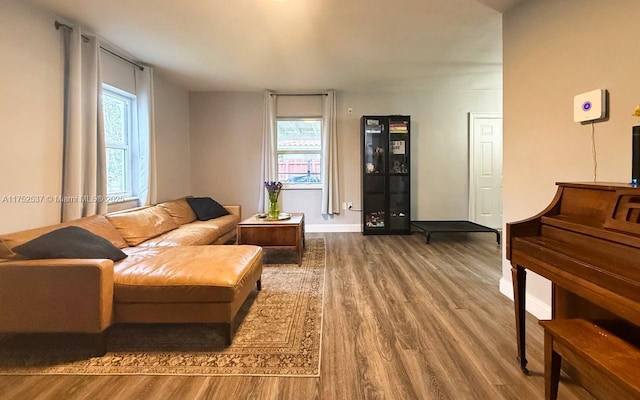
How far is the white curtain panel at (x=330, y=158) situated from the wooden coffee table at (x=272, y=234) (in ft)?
6.50

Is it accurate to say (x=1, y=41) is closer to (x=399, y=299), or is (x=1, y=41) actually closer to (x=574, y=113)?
(x=399, y=299)

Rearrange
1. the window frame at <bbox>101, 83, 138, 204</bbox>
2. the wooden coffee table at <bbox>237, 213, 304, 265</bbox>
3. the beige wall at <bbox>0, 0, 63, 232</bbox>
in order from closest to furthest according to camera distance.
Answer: the beige wall at <bbox>0, 0, 63, 232</bbox>
the wooden coffee table at <bbox>237, 213, 304, 265</bbox>
the window frame at <bbox>101, 83, 138, 204</bbox>

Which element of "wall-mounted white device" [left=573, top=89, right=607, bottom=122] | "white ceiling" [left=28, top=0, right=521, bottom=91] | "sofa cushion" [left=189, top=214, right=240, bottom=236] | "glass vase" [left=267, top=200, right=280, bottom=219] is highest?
"white ceiling" [left=28, top=0, right=521, bottom=91]

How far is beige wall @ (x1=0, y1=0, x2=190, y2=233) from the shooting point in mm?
2326

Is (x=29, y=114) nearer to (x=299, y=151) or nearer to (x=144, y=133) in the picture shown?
(x=144, y=133)

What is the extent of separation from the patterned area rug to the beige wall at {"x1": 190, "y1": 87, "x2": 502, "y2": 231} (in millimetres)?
3348

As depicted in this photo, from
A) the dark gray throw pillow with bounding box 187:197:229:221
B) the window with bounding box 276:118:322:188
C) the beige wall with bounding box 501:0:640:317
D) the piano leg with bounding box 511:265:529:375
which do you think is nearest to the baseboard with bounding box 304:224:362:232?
the window with bounding box 276:118:322:188

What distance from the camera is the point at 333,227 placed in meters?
5.66

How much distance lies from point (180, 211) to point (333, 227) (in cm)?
259

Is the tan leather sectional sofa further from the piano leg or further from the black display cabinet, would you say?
the black display cabinet

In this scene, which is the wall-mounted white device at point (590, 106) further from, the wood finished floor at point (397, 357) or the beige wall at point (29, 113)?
the beige wall at point (29, 113)

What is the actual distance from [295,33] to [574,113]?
96.3 inches

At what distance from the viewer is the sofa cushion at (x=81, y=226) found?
1.92 meters

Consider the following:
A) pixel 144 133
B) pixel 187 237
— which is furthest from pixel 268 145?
pixel 187 237
